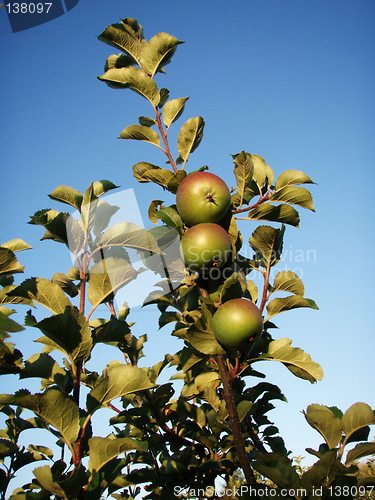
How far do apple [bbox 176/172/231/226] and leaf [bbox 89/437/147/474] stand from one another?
121 centimetres

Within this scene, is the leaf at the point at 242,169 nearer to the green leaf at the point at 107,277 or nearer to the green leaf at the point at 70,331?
the green leaf at the point at 107,277

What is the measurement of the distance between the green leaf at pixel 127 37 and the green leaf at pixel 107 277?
1653 mm

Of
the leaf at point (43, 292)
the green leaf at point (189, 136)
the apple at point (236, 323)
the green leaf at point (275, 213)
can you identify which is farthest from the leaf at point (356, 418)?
the green leaf at point (189, 136)

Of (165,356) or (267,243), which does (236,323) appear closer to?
(267,243)

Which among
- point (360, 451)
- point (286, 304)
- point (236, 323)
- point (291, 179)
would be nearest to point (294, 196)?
point (291, 179)

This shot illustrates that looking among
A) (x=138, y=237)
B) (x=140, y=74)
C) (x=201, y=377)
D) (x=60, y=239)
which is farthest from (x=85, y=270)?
(x=140, y=74)

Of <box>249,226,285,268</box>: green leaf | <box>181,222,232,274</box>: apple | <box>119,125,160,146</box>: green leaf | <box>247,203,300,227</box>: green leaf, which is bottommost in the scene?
<box>181,222,232,274</box>: apple

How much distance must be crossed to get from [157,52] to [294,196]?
4.82ft

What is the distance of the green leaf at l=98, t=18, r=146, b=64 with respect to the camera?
8.69ft

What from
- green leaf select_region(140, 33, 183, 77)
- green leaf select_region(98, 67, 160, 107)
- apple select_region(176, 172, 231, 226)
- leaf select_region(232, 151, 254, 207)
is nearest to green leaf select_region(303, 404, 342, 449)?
apple select_region(176, 172, 231, 226)

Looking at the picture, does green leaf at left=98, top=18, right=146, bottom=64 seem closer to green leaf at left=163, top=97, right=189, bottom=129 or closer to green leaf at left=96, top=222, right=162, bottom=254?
green leaf at left=163, top=97, right=189, bottom=129

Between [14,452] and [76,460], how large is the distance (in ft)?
4.56

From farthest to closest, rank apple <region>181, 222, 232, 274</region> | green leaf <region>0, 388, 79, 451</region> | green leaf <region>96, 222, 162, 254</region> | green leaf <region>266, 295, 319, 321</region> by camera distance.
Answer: green leaf <region>266, 295, 319, 321</region> < green leaf <region>96, 222, 162, 254</region> < apple <region>181, 222, 232, 274</region> < green leaf <region>0, 388, 79, 451</region>

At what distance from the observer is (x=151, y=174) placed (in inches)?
94.4
